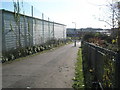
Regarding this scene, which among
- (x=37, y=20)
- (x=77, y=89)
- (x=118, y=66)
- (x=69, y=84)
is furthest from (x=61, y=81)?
(x=37, y=20)

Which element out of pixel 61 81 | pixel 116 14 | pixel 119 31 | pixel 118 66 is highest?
pixel 116 14

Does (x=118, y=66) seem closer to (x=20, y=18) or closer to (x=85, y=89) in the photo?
(x=85, y=89)

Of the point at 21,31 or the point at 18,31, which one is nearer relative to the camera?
the point at 18,31

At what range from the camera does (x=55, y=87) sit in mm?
7023

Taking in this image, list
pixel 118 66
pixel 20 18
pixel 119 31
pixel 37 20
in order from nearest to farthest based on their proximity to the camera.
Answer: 1. pixel 118 66
2. pixel 119 31
3. pixel 20 18
4. pixel 37 20

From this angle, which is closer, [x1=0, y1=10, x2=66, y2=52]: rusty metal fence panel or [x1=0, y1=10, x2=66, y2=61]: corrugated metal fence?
[x1=0, y1=10, x2=66, y2=61]: corrugated metal fence

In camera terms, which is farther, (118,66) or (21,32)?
(21,32)

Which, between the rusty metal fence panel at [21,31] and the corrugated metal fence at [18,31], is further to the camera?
the rusty metal fence panel at [21,31]

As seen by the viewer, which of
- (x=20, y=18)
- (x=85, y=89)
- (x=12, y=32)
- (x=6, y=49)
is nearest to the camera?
(x=85, y=89)

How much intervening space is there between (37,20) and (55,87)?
766 inches

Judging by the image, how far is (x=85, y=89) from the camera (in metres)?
6.49

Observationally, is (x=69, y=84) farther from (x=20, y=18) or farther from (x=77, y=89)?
(x=20, y=18)

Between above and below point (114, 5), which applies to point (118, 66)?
below

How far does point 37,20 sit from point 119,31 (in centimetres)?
2197
